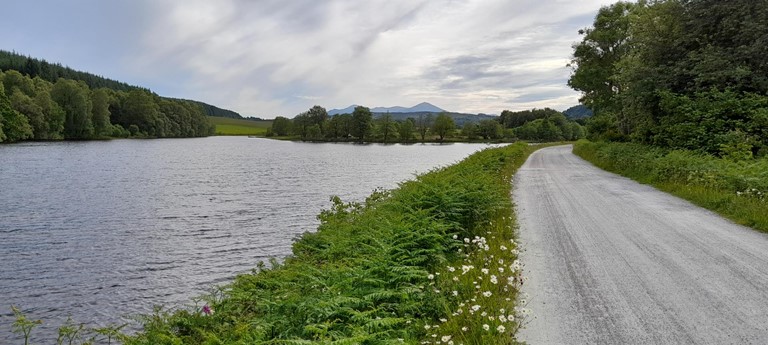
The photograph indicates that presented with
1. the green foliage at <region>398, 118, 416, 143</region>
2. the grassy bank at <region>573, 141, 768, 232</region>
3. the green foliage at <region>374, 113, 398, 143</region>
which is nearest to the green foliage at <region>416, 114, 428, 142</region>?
the green foliage at <region>398, 118, 416, 143</region>

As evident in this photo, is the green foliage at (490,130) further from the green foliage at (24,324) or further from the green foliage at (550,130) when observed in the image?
the green foliage at (24,324)

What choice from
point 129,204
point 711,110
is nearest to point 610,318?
point 711,110

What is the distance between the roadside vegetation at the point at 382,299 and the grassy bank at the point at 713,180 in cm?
601

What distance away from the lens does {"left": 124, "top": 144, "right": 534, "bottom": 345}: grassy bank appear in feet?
17.3

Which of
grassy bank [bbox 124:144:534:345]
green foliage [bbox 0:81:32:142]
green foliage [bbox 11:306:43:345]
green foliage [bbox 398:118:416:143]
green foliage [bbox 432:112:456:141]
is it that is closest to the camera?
grassy bank [bbox 124:144:534:345]

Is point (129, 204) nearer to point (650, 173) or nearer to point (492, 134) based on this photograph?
point (650, 173)

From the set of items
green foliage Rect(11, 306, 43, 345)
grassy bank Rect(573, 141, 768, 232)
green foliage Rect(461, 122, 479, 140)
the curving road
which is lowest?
green foliage Rect(11, 306, 43, 345)

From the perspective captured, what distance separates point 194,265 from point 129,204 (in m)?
12.4

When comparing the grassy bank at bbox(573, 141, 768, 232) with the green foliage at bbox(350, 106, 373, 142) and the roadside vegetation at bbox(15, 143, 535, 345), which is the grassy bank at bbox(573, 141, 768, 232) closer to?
the roadside vegetation at bbox(15, 143, 535, 345)

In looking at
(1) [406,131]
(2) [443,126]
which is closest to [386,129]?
(1) [406,131]

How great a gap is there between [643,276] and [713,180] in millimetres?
10129

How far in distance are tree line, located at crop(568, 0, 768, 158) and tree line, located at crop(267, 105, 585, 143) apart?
122 metres

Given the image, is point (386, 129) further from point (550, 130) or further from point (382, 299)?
point (382, 299)

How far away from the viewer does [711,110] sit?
20703mm
